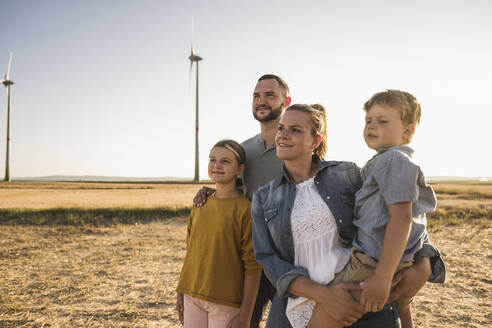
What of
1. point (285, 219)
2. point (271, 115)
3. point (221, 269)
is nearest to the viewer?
point (285, 219)

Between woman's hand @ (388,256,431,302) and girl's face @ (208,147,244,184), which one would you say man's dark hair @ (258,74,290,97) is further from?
woman's hand @ (388,256,431,302)

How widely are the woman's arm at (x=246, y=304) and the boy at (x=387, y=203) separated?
3.55ft

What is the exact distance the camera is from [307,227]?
2.29m

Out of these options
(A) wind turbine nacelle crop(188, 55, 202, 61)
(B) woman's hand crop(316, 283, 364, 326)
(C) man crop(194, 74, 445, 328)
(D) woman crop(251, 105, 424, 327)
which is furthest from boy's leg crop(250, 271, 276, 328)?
(A) wind turbine nacelle crop(188, 55, 202, 61)

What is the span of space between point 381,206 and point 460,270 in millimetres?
8891

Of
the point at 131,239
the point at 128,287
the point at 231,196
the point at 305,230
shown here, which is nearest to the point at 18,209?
the point at 131,239

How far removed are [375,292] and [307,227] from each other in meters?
0.58

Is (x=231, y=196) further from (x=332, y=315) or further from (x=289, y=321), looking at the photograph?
(x=332, y=315)

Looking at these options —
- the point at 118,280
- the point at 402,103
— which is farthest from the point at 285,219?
the point at 118,280

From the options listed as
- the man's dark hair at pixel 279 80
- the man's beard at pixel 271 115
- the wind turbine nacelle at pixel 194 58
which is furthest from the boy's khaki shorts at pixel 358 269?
the wind turbine nacelle at pixel 194 58

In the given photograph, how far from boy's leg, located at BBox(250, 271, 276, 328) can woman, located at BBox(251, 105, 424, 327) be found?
2.80 feet

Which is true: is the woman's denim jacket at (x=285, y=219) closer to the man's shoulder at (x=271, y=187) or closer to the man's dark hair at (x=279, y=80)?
the man's shoulder at (x=271, y=187)

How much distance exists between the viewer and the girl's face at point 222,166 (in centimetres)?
331

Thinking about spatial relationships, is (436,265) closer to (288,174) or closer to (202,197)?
(288,174)
